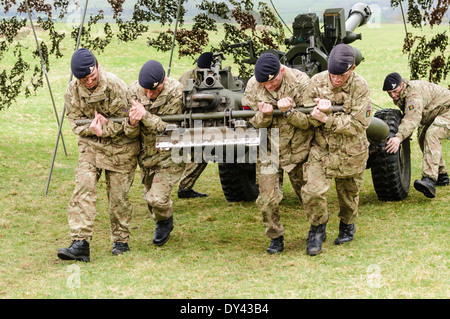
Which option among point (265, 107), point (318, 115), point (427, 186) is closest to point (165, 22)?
point (427, 186)

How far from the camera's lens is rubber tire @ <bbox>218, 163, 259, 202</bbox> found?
30.1 feet

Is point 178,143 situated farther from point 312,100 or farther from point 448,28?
point 448,28

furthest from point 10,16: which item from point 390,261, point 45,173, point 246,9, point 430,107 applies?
point 390,261

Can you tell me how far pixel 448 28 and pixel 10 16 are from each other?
9.23m

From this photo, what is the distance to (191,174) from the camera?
969cm

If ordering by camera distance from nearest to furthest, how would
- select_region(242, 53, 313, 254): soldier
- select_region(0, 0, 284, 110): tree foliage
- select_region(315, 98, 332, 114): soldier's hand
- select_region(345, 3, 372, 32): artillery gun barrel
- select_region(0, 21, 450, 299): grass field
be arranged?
select_region(0, 21, 450, 299): grass field < select_region(315, 98, 332, 114): soldier's hand < select_region(242, 53, 313, 254): soldier < select_region(345, 3, 372, 32): artillery gun barrel < select_region(0, 0, 284, 110): tree foliage

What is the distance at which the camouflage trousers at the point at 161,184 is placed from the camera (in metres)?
6.84

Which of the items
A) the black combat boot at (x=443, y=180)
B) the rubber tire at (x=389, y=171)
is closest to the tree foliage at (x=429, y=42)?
the black combat boot at (x=443, y=180)

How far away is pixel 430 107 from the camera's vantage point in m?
9.22

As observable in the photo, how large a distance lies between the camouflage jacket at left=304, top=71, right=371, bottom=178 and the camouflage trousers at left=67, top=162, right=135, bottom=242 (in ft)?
6.48

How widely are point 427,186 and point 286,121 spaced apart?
2947 mm

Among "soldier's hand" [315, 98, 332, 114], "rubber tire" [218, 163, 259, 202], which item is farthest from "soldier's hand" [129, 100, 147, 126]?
Result: "rubber tire" [218, 163, 259, 202]

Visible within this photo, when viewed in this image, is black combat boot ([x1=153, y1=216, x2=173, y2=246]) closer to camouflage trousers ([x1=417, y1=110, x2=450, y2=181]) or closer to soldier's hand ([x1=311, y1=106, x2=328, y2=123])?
soldier's hand ([x1=311, y1=106, x2=328, y2=123])

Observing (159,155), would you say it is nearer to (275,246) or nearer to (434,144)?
(275,246)
